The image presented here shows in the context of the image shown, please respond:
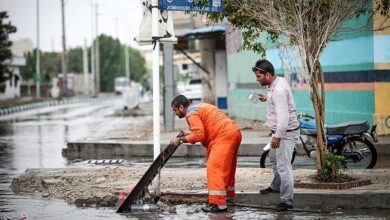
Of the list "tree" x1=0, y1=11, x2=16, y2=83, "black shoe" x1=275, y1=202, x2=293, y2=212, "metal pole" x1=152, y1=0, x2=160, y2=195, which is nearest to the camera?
"black shoe" x1=275, y1=202, x2=293, y2=212

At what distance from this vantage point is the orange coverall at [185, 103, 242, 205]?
970cm

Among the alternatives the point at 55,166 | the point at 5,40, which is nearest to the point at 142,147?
the point at 55,166

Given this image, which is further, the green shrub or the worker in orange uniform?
the green shrub

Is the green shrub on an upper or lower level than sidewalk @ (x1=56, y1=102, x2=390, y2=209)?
upper

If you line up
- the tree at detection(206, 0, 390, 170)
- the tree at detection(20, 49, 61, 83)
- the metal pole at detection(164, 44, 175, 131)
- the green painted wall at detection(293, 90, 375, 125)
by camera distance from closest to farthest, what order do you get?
1. the tree at detection(206, 0, 390, 170)
2. the green painted wall at detection(293, 90, 375, 125)
3. the metal pole at detection(164, 44, 175, 131)
4. the tree at detection(20, 49, 61, 83)

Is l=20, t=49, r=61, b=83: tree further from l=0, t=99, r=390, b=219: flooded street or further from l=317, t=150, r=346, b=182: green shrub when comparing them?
l=317, t=150, r=346, b=182: green shrub

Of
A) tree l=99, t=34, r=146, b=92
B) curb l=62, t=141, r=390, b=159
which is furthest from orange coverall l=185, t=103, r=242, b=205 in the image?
tree l=99, t=34, r=146, b=92

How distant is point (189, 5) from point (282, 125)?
2441mm

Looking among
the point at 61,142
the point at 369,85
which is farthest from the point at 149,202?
Answer: the point at 61,142

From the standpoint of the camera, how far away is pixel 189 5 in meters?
11.0

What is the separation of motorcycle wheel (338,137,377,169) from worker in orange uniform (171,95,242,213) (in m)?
4.43

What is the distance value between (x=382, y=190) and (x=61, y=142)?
49.4ft

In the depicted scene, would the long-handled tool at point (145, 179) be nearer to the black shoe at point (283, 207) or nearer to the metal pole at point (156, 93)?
the metal pole at point (156, 93)

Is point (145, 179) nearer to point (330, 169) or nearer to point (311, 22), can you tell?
point (330, 169)
